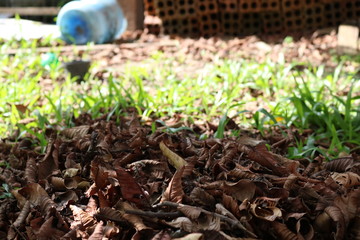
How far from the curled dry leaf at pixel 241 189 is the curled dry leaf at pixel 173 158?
1.06 feet

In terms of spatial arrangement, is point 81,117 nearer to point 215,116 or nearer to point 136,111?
point 136,111

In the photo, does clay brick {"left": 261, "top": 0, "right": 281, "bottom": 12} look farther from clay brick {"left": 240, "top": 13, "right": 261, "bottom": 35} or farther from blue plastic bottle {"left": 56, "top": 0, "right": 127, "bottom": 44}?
blue plastic bottle {"left": 56, "top": 0, "right": 127, "bottom": 44}

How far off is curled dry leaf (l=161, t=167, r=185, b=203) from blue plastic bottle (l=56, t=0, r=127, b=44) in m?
5.09

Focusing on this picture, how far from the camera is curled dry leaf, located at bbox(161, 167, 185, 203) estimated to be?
2.13 m

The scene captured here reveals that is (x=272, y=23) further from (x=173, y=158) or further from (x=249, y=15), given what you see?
(x=173, y=158)

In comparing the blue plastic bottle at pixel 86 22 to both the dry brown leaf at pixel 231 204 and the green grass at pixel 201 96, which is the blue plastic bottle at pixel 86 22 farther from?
the dry brown leaf at pixel 231 204

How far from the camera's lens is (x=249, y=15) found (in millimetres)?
7539

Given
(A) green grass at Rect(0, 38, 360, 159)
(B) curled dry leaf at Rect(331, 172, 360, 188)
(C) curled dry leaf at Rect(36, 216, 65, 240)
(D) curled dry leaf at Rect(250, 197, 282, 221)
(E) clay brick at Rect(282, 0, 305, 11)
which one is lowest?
(A) green grass at Rect(0, 38, 360, 159)

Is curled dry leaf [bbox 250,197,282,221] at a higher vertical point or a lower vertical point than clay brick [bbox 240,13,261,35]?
higher

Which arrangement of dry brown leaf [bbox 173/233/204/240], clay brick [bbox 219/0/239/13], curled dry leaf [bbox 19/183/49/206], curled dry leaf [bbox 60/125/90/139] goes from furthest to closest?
clay brick [bbox 219/0/239/13] → curled dry leaf [bbox 60/125/90/139] → curled dry leaf [bbox 19/183/49/206] → dry brown leaf [bbox 173/233/204/240]

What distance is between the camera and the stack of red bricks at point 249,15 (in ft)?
24.2

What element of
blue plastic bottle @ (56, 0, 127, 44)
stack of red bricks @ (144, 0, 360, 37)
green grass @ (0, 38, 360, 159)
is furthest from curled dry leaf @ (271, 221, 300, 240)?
stack of red bricks @ (144, 0, 360, 37)

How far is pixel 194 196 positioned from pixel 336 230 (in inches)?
18.9

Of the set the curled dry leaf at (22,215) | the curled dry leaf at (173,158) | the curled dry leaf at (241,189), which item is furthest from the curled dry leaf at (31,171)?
the curled dry leaf at (241,189)
